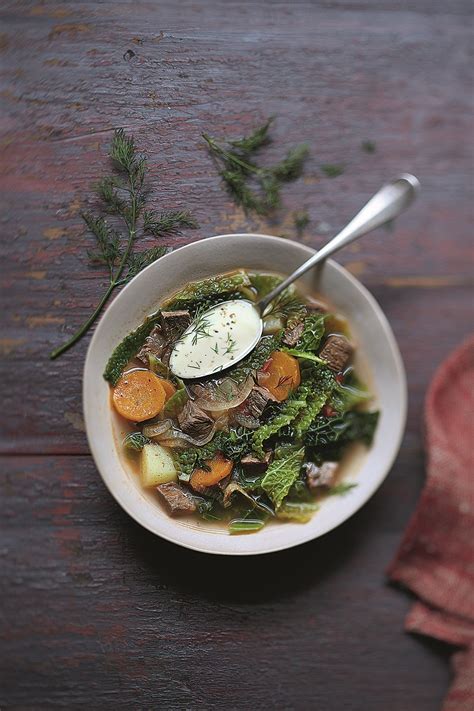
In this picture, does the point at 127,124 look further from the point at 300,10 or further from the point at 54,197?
the point at 300,10

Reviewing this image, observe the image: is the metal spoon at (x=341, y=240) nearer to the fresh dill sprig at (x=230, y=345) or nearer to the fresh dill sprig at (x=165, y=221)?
the fresh dill sprig at (x=230, y=345)

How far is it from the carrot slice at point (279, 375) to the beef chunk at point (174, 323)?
0.12 metres

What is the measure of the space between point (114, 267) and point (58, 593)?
585mm

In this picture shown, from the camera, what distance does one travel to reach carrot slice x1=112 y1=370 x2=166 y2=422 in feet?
2.70

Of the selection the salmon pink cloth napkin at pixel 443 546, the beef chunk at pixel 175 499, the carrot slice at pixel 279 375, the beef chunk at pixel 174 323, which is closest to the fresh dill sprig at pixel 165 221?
the beef chunk at pixel 174 323

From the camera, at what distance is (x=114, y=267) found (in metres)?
0.80

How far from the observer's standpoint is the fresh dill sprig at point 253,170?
86 centimetres

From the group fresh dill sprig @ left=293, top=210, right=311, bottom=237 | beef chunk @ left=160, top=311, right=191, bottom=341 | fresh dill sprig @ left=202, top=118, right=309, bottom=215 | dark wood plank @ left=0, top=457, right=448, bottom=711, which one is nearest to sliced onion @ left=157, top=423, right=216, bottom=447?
beef chunk @ left=160, top=311, right=191, bottom=341

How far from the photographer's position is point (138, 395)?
0.84m

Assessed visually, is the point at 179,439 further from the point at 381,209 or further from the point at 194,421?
the point at 381,209

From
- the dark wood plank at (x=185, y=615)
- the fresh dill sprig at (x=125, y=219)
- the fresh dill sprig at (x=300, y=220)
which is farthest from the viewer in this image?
the fresh dill sprig at (x=300, y=220)

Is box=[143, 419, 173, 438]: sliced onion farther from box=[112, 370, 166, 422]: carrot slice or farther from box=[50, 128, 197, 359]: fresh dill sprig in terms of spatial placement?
box=[50, 128, 197, 359]: fresh dill sprig

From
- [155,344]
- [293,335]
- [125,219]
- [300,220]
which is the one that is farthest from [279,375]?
[300,220]

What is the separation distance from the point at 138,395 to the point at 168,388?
0.05 meters
